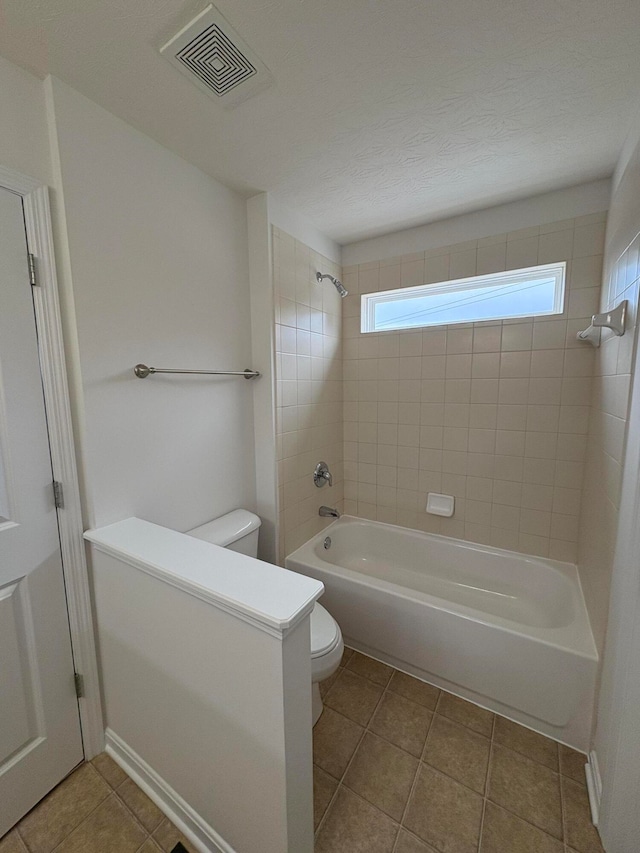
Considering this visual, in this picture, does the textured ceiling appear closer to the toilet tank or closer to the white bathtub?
the toilet tank

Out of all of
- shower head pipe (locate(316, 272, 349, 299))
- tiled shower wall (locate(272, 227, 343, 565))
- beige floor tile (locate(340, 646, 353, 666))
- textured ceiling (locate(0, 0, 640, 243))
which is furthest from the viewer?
shower head pipe (locate(316, 272, 349, 299))

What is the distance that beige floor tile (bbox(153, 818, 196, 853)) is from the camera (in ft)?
3.42

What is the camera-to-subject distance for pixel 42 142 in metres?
1.06

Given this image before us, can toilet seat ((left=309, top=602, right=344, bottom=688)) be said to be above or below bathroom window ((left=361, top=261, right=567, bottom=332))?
below

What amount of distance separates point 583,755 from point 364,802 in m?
0.89

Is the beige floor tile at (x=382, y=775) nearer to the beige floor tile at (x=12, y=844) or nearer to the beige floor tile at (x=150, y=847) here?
the beige floor tile at (x=150, y=847)

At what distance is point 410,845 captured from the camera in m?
1.05

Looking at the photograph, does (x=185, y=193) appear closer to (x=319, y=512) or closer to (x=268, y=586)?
(x=268, y=586)

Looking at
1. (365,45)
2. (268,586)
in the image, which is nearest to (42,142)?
(365,45)

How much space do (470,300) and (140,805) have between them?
277 cm

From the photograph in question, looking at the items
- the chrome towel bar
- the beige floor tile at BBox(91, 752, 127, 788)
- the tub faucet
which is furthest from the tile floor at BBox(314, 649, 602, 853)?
the chrome towel bar

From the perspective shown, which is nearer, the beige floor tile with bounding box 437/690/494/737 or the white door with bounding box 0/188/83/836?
the white door with bounding box 0/188/83/836

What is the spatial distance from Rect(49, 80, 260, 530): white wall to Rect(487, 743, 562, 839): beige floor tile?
154 centimetres

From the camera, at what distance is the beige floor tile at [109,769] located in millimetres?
1225
